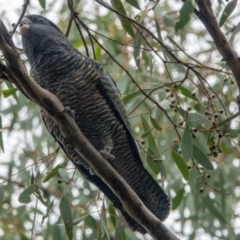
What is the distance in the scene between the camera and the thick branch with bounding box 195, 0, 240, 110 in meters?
2.52

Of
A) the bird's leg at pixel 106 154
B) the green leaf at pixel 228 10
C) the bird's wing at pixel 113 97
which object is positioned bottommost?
the bird's leg at pixel 106 154

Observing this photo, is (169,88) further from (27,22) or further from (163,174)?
(27,22)

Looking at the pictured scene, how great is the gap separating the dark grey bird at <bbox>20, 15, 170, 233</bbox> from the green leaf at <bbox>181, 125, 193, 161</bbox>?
37 centimetres

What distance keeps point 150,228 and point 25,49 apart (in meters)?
1.17

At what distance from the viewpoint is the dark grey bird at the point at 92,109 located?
315 cm

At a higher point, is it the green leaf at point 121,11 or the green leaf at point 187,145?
the green leaf at point 121,11

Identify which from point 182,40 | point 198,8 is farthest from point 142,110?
point 198,8

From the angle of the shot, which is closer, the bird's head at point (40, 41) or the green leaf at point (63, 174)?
the green leaf at point (63, 174)

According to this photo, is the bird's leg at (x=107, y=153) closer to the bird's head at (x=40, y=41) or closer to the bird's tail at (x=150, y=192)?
the bird's tail at (x=150, y=192)

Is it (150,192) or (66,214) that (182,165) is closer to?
(150,192)

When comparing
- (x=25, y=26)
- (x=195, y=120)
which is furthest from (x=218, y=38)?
(x=25, y=26)

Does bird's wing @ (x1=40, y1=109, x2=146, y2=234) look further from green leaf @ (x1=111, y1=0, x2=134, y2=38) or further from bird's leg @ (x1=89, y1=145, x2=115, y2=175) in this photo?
green leaf @ (x1=111, y1=0, x2=134, y2=38)

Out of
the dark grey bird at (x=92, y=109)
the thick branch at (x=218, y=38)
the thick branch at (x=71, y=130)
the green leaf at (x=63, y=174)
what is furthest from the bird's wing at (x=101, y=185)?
the thick branch at (x=218, y=38)

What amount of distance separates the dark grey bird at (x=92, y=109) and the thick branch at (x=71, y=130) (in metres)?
0.39
